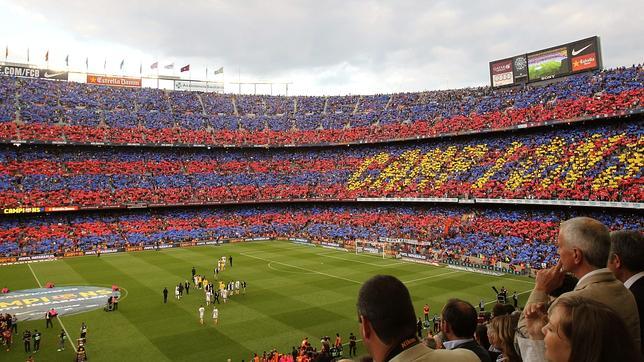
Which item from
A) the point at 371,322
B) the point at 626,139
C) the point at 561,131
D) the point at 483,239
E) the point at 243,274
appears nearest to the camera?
the point at 371,322

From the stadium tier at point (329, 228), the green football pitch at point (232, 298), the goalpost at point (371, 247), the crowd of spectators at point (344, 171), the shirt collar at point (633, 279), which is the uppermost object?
the crowd of spectators at point (344, 171)

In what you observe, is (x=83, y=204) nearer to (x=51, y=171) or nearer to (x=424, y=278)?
(x=51, y=171)

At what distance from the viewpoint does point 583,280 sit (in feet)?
14.2

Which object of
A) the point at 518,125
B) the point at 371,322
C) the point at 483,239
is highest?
the point at 518,125

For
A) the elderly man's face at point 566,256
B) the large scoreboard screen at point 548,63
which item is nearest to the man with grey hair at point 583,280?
the elderly man's face at point 566,256

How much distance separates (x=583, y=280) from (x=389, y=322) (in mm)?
2481

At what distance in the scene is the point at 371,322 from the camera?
3.25 meters

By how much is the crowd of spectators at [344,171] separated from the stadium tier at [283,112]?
2990mm

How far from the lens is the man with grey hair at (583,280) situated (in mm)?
4000

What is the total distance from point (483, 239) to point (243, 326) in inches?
1274

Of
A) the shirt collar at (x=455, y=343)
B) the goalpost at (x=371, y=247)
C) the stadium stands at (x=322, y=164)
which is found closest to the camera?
the shirt collar at (x=455, y=343)

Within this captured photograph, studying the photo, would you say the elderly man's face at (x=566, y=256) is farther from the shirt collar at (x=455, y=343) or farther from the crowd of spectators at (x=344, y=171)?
the crowd of spectators at (x=344, y=171)

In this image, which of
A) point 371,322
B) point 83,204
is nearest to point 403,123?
point 83,204

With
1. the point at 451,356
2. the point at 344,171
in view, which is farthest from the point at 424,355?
the point at 344,171
